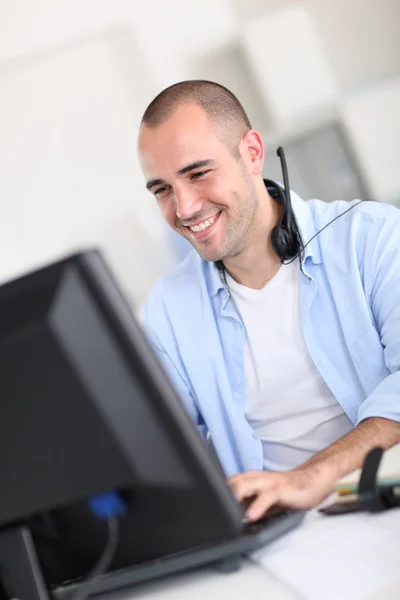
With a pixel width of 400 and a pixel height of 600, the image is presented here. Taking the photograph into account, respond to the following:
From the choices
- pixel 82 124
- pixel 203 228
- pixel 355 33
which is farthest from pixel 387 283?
pixel 355 33

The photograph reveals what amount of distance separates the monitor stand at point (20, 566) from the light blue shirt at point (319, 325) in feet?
2.82

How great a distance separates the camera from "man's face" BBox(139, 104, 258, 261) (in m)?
1.71

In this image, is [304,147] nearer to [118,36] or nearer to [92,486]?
[118,36]

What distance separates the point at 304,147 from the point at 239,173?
0.95 meters

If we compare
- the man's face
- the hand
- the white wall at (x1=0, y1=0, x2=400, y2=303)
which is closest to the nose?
the man's face

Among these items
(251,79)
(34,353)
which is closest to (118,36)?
(251,79)

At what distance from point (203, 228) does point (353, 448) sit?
66 centimetres

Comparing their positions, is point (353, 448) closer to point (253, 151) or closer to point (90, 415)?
point (90, 415)

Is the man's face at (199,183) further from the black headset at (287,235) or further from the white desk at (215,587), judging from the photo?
the white desk at (215,587)

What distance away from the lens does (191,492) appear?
70 cm

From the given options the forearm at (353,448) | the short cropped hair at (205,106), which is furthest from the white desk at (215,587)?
the short cropped hair at (205,106)

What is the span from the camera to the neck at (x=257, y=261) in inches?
69.4

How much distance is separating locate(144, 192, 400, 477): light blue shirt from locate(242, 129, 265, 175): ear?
134 mm

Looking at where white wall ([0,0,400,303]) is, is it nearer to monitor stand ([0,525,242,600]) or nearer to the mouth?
the mouth
